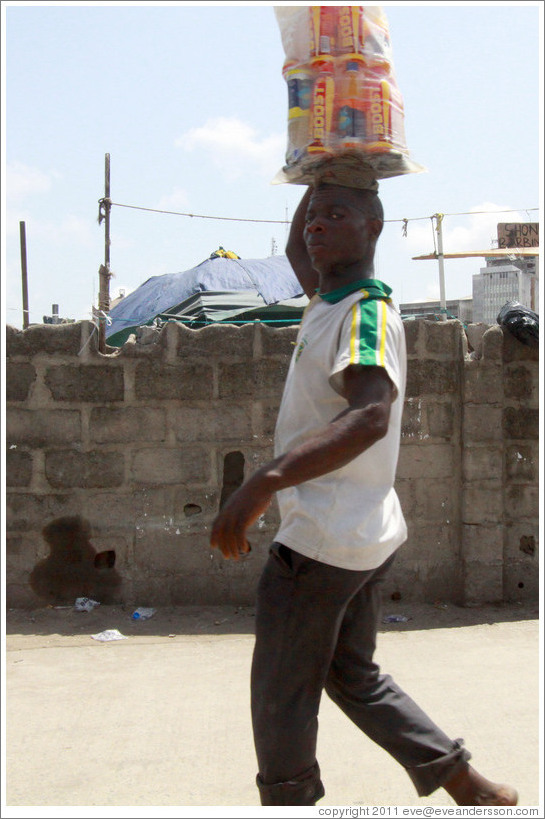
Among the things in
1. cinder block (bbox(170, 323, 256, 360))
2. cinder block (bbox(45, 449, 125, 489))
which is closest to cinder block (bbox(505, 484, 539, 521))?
cinder block (bbox(170, 323, 256, 360))

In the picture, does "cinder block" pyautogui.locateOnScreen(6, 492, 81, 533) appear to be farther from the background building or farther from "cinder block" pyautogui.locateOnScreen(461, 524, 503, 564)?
the background building

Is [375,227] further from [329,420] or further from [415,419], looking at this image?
[415,419]

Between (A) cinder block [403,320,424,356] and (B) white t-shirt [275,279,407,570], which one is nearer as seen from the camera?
(B) white t-shirt [275,279,407,570]

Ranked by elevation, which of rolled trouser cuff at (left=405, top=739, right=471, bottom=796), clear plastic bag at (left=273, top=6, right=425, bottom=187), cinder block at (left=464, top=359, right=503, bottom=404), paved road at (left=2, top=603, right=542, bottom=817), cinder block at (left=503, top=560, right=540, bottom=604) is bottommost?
paved road at (left=2, top=603, right=542, bottom=817)

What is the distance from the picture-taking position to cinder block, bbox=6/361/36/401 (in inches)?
195

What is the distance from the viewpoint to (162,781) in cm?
279

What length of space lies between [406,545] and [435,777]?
2.91m

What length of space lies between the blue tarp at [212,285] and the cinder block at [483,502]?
732cm

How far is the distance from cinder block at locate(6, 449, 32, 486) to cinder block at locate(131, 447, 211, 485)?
2.01 ft

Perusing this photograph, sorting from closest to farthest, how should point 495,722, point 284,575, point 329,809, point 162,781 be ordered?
point 284,575, point 329,809, point 162,781, point 495,722

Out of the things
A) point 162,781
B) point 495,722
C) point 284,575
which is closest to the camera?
point 284,575

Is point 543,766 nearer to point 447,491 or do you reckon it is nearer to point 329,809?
point 329,809

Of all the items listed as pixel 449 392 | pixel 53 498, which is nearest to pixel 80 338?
pixel 53 498

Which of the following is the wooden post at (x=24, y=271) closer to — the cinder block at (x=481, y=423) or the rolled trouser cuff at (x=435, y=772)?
the cinder block at (x=481, y=423)
